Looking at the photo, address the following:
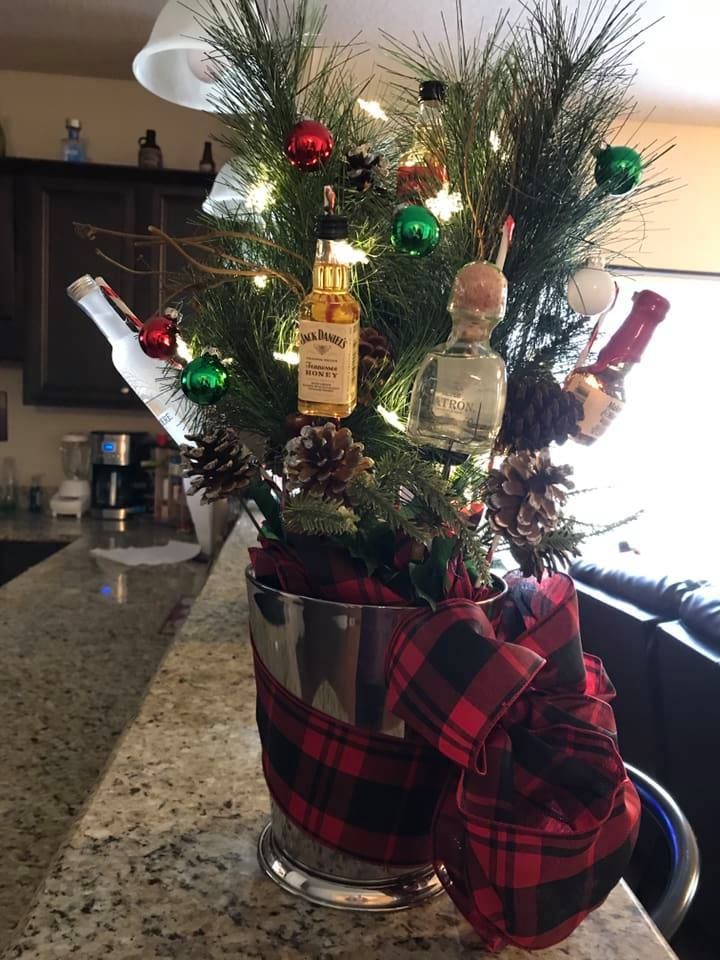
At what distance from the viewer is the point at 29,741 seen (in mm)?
998

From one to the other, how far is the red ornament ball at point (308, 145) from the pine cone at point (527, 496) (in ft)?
0.68

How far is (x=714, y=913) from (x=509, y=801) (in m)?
1.32

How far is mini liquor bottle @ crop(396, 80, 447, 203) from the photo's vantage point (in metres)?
0.49

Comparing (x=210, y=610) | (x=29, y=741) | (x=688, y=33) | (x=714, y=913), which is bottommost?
(x=714, y=913)

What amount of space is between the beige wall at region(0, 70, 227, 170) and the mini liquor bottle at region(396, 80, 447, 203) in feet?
9.33

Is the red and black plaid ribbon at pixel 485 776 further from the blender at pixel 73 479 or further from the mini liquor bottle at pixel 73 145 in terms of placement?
the mini liquor bottle at pixel 73 145

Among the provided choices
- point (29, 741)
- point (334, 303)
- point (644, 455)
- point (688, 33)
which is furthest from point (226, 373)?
point (644, 455)

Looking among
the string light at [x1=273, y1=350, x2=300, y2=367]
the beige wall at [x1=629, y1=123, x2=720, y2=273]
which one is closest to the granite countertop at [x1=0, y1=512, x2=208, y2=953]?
the string light at [x1=273, y1=350, x2=300, y2=367]

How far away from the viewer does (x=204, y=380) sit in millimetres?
459

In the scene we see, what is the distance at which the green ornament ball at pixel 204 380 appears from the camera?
46cm

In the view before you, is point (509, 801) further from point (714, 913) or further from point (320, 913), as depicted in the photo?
point (714, 913)

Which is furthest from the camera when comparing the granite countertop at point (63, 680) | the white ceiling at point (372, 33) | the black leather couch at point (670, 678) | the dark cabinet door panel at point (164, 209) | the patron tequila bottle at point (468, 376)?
the dark cabinet door panel at point (164, 209)

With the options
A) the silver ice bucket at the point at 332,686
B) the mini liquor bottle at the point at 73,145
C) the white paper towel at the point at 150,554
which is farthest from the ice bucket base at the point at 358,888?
the mini liquor bottle at the point at 73,145

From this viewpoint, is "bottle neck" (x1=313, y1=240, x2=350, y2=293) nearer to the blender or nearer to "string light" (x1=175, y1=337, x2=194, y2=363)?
"string light" (x1=175, y1=337, x2=194, y2=363)
